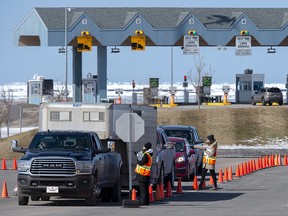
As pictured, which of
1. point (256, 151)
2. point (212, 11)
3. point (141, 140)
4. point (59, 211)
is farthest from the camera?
point (212, 11)

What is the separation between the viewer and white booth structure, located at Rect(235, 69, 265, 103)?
295 ft

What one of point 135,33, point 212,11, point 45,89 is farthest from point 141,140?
point 45,89

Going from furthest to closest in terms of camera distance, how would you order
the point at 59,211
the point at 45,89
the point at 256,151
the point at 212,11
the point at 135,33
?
the point at 45,89 < the point at 212,11 < the point at 135,33 < the point at 256,151 < the point at 59,211

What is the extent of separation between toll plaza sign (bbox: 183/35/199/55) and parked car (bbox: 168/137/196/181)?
36041 millimetres

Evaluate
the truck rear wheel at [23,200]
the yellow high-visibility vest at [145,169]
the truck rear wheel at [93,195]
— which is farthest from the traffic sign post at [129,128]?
the truck rear wheel at [23,200]

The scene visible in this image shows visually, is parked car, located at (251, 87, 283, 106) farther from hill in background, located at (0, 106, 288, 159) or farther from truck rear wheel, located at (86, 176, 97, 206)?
truck rear wheel, located at (86, 176, 97, 206)

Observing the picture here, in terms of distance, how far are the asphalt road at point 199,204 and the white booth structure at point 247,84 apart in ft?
181

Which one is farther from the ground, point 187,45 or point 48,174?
point 187,45

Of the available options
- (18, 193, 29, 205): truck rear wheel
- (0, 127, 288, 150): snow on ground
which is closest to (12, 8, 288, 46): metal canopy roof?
(0, 127, 288, 150): snow on ground

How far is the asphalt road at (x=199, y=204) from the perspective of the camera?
2319 centimetres

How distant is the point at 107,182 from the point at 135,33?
46.2 m

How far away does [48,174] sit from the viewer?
24.6 meters

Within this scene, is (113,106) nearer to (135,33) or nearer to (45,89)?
(135,33)

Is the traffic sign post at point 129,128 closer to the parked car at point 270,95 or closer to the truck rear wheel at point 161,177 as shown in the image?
the truck rear wheel at point 161,177
